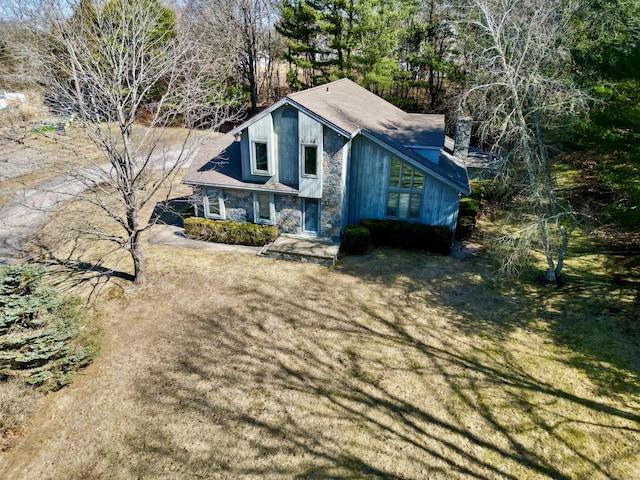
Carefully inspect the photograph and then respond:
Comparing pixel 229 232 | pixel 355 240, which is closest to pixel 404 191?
pixel 355 240

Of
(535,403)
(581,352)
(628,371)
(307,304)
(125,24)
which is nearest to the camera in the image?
(535,403)

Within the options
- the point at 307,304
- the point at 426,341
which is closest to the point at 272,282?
the point at 307,304

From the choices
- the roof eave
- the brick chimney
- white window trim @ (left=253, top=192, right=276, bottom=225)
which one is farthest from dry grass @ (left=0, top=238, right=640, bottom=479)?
the brick chimney

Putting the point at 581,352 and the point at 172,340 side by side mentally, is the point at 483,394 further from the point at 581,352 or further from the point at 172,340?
the point at 172,340

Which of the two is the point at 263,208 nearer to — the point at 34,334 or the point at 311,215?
the point at 311,215

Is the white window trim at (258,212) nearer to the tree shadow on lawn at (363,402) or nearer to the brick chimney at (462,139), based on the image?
the tree shadow on lawn at (363,402)

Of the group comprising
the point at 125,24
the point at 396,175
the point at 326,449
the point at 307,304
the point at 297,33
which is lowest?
the point at 326,449
